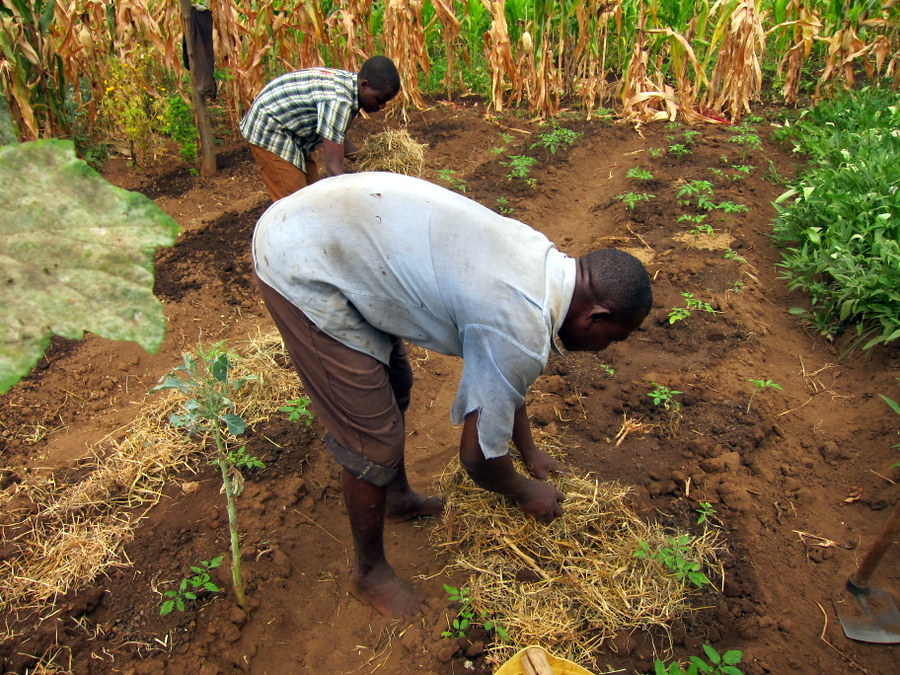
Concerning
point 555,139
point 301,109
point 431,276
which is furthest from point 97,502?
point 555,139

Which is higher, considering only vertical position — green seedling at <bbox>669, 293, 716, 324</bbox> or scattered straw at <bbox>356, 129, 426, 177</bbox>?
scattered straw at <bbox>356, 129, 426, 177</bbox>

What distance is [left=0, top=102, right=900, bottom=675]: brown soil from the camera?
251 cm

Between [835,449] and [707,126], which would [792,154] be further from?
[835,449]

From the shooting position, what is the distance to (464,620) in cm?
250

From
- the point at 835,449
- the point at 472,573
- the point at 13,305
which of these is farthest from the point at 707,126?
the point at 13,305

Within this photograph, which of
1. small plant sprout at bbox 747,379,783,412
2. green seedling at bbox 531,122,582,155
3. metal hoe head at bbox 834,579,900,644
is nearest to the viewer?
metal hoe head at bbox 834,579,900,644

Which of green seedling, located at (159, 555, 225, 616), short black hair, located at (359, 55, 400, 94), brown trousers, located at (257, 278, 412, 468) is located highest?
short black hair, located at (359, 55, 400, 94)

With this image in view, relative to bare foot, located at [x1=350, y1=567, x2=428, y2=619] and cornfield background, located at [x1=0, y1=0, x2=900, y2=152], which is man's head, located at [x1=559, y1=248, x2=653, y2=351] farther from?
cornfield background, located at [x1=0, y1=0, x2=900, y2=152]

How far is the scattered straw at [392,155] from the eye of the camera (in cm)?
651

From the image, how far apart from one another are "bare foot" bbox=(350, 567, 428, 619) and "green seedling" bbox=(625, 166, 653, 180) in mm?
4942

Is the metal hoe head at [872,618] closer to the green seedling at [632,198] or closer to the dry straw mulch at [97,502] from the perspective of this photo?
the dry straw mulch at [97,502]

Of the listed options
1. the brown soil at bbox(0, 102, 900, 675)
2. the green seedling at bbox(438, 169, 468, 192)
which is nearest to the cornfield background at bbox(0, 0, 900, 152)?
the green seedling at bbox(438, 169, 468, 192)

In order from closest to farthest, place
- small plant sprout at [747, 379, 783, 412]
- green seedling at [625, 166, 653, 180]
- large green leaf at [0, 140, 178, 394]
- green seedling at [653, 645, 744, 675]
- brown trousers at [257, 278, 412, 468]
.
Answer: large green leaf at [0, 140, 178, 394]
brown trousers at [257, 278, 412, 468]
green seedling at [653, 645, 744, 675]
small plant sprout at [747, 379, 783, 412]
green seedling at [625, 166, 653, 180]

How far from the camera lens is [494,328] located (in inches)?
72.9
